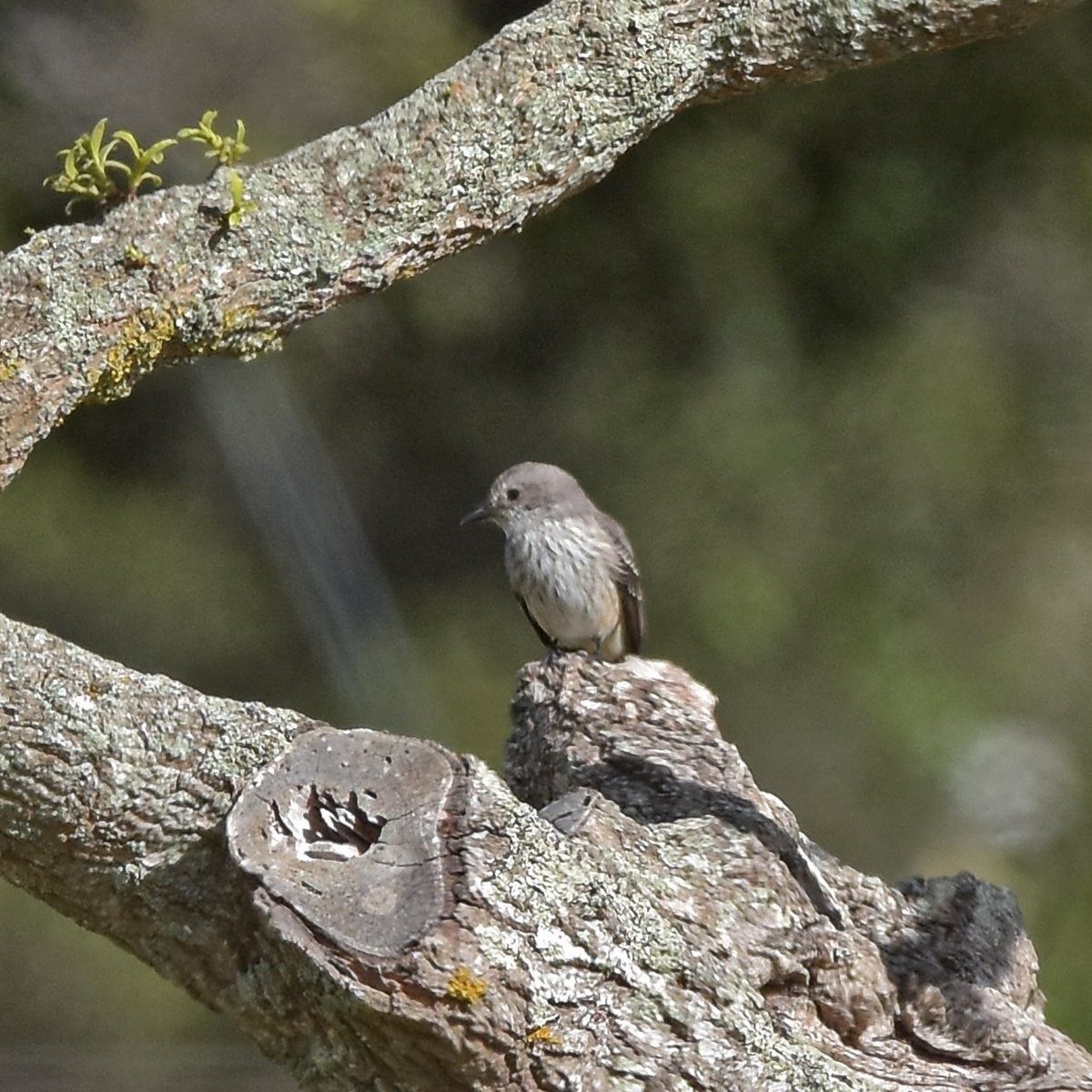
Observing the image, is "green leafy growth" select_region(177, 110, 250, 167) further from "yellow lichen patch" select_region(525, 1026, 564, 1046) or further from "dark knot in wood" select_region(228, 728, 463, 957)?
"yellow lichen patch" select_region(525, 1026, 564, 1046)

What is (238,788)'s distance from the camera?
2271mm

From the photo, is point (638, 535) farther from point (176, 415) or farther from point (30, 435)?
point (30, 435)

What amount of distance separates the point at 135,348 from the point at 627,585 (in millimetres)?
3319

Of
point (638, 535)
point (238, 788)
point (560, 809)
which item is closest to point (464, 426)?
point (638, 535)

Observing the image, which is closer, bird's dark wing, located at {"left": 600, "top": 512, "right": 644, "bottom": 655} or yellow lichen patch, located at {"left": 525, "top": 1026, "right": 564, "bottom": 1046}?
yellow lichen patch, located at {"left": 525, "top": 1026, "right": 564, "bottom": 1046}

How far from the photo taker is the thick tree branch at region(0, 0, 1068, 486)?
2.17 m

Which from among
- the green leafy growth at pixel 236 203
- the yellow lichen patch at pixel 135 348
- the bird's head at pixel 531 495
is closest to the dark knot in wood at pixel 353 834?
the yellow lichen patch at pixel 135 348

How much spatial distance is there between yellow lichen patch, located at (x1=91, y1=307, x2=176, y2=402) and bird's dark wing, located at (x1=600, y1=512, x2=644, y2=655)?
10.6ft

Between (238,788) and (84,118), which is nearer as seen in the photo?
(238,788)

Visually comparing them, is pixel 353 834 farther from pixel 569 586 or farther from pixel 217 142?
pixel 569 586

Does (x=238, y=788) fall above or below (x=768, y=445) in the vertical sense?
below

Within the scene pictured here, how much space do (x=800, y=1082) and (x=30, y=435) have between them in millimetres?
1247

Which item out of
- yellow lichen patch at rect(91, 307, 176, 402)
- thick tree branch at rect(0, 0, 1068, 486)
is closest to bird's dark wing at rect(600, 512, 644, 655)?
thick tree branch at rect(0, 0, 1068, 486)

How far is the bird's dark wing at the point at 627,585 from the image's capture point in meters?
5.41
